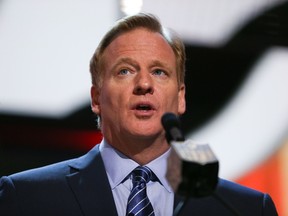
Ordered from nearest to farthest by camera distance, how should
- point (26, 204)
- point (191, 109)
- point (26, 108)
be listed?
point (26, 204)
point (26, 108)
point (191, 109)

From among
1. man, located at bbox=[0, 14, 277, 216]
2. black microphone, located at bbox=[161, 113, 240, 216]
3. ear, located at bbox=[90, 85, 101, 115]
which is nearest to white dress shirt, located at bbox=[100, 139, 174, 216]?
man, located at bbox=[0, 14, 277, 216]

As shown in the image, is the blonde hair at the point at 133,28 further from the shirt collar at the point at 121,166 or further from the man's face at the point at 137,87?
the shirt collar at the point at 121,166

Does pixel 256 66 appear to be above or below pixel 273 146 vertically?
above

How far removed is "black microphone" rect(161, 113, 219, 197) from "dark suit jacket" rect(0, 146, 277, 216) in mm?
519

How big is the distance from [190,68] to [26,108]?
608 mm

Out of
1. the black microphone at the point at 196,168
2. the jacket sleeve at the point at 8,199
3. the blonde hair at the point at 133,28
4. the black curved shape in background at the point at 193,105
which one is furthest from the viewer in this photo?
the black curved shape in background at the point at 193,105

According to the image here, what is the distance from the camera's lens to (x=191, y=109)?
2.35 m

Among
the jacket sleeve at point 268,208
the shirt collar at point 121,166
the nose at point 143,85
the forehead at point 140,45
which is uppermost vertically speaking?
the forehead at point 140,45

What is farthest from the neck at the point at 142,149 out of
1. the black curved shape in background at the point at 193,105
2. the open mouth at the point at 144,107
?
the black curved shape in background at the point at 193,105

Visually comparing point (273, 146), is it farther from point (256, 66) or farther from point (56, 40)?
point (56, 40)

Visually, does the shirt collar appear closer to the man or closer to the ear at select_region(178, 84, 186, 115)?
the man

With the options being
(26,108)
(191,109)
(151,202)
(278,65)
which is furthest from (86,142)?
(278,65)

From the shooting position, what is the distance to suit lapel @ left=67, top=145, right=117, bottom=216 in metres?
1.65

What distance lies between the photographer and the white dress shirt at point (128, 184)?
5.63ft
